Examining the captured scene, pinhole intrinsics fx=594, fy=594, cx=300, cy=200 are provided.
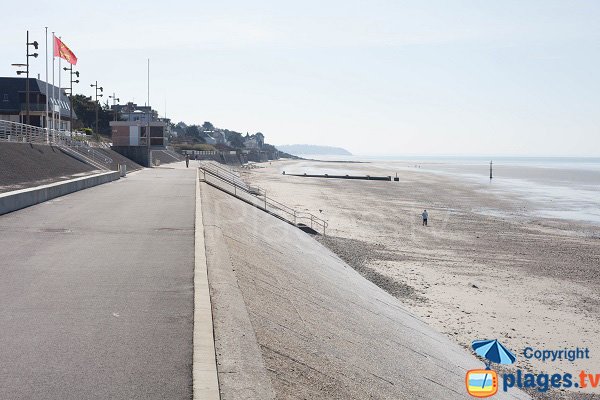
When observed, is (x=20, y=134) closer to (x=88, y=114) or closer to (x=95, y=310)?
(x=95, y=310)

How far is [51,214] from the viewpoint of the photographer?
1878 cm

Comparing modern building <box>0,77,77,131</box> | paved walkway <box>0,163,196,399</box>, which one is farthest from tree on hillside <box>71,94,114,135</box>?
paved walkway <box>0,163,196,399</box>

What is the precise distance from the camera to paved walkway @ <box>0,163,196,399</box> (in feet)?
19.6

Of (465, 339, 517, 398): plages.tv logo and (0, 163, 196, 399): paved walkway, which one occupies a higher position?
(0, 163, 196, 399): paved walkway

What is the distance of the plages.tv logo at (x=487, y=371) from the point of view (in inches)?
404

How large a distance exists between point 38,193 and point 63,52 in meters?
28.0

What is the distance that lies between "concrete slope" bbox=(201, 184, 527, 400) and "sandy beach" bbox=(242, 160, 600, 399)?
1.78 metres

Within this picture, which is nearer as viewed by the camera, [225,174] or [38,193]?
[38,193]

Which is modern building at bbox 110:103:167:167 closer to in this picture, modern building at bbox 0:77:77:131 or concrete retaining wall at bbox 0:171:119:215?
modern building at bbox 0:77:77:131

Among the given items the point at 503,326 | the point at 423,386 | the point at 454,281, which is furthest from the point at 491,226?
the point at 423,386

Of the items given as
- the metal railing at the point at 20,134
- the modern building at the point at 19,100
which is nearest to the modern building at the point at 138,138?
the modern building at the point at 19,100

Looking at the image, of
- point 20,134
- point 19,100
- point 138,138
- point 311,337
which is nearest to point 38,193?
point 311,337

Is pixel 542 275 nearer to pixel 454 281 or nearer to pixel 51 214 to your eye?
pixel 454 281

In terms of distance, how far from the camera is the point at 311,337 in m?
9.52
